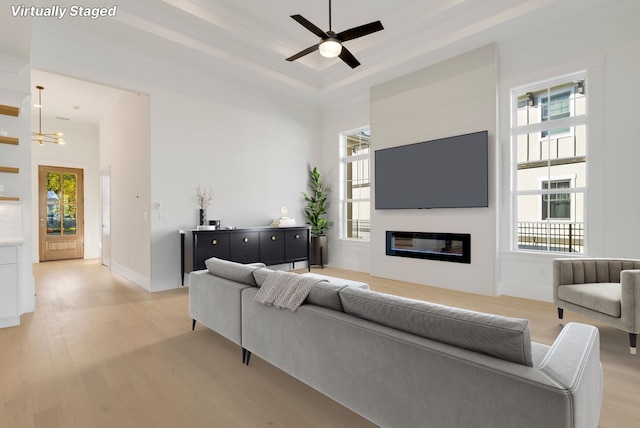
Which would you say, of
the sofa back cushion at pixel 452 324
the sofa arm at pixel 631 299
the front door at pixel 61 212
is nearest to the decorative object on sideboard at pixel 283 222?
the sofa back cushion at pixel 452 324

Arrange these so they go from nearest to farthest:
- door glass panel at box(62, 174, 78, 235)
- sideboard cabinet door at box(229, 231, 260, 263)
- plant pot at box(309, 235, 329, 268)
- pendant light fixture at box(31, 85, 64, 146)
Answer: sideboard cabinet door at box(229, 231, 260, 263), pendant light fixture at box(31, 85, 64, 146), plant pot at box(309, 235, 329, 268), door glass panel at box(62, 174, 78, 235)

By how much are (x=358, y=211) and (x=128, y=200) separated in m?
4.36

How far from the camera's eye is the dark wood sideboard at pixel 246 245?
16.0 feet

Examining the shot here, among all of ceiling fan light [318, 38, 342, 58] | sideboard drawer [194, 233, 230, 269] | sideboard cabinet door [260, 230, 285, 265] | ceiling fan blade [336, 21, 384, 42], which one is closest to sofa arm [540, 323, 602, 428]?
ceiling fan blade [336, 21, 384, 42]

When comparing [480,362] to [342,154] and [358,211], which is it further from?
[342,154]

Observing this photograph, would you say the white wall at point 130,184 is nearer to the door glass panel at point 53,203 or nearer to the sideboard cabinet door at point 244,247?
the sideboard cabinet door at point 244,247

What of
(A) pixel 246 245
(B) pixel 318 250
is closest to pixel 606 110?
(B) pixel 318 250

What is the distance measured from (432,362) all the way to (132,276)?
560 centimetres

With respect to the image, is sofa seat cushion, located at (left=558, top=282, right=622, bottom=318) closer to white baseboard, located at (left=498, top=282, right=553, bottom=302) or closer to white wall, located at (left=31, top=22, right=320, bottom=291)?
white baseboard, located at (left=498, top=282, right=553, bottom=302)

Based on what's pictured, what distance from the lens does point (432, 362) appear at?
1412mm

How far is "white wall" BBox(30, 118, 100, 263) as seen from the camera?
7.99 m

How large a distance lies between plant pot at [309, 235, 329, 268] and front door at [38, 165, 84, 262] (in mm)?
6287

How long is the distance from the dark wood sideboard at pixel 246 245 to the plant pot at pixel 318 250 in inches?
16.0

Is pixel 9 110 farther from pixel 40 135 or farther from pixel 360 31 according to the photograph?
pixel 360 31
